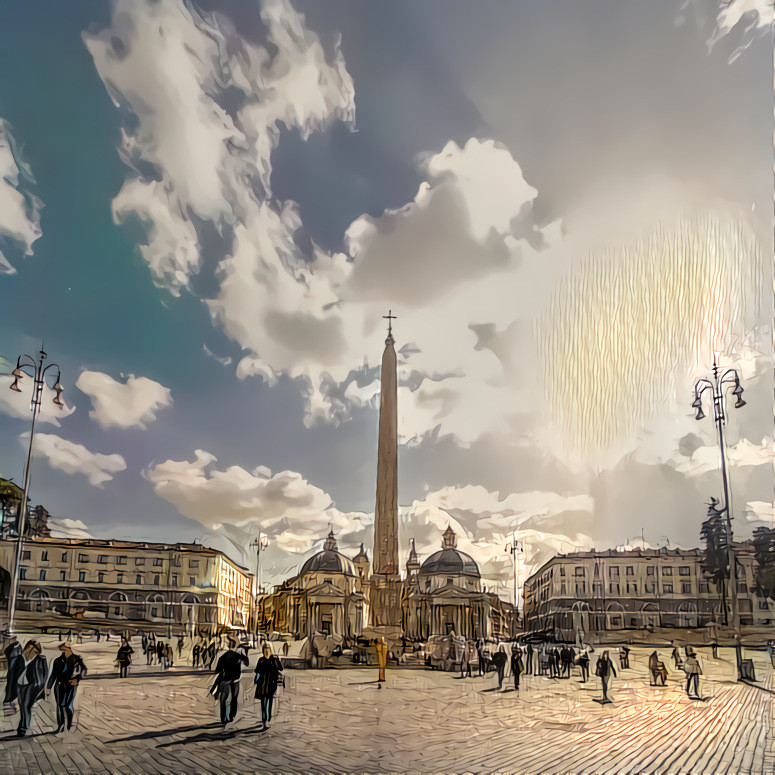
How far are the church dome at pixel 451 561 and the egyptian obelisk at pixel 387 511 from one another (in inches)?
19.3

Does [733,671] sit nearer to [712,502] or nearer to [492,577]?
[712,502]

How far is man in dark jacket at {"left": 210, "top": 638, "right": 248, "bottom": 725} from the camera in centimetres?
767

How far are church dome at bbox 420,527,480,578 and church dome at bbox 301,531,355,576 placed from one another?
1.00m

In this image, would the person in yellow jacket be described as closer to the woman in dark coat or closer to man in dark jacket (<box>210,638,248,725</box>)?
the woman in dark coat

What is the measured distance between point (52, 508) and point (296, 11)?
6975 millimetres

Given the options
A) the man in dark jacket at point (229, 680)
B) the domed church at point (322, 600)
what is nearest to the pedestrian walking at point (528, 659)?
the domed church at point (322, 600)

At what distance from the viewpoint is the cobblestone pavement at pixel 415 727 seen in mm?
7242

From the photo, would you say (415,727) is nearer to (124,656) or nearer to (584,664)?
(584,664)

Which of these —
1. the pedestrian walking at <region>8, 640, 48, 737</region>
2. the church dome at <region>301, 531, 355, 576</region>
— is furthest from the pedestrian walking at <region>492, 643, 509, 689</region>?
the pedestrian walking at <region>8, 640, 48, 737</region>

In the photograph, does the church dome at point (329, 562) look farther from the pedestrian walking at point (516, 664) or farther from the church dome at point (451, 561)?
the pedestrian walking at point (516, 664)

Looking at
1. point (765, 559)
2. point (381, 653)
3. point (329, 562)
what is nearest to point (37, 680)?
point (329, 562)

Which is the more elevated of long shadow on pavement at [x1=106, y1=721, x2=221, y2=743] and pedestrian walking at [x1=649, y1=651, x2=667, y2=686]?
pedestrian walking at [x1=649, y1=651, x2=667, y2=686]

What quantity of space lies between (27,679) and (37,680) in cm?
11

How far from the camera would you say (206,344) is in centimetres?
890
